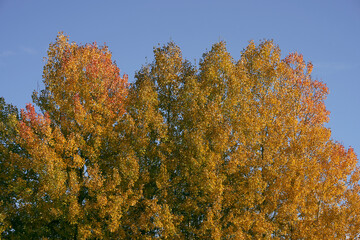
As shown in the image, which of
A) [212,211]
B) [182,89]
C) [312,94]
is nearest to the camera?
[212,211]

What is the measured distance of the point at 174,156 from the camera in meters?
26.8

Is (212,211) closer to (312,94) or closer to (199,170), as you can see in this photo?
(199,170)

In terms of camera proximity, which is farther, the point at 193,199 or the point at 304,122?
the point at 304,122

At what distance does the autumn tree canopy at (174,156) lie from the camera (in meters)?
24.8

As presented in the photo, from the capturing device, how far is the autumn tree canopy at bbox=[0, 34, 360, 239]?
2484 centimetres

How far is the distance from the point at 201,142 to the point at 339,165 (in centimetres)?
882

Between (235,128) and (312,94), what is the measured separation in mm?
6532

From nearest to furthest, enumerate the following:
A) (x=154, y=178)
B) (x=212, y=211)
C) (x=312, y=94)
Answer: (x=212, y=211), (x=154, y=178), (x=312, y=94)

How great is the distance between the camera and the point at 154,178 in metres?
26.4

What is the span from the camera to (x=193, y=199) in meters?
25.9

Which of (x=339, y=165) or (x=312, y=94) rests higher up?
(x=312, y=94)

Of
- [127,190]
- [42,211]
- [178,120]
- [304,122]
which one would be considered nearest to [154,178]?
[127,190]

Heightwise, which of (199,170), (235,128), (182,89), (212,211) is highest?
(182,89)

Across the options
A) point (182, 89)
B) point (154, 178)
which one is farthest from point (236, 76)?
point (154, 178)
